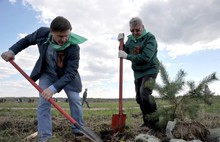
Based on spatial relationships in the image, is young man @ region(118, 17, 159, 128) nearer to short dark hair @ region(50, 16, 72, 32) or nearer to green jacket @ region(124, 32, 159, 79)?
green jacket @ region(124, 32, 159, 79)

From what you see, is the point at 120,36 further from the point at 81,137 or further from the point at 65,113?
the point at 81,137

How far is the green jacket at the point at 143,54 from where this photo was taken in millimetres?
4676

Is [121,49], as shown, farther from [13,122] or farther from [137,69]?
[13,122]

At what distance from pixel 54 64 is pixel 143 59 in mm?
1316

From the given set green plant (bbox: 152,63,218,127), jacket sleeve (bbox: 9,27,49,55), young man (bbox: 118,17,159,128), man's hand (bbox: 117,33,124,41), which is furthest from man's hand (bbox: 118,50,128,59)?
jacket sleeve (bbox: 9,27,49,55)

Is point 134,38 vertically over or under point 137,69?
over

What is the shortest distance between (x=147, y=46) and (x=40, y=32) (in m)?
1.56

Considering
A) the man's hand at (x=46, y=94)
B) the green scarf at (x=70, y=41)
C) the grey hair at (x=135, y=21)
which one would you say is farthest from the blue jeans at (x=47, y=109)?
the grey hair at (x=135, y=21)

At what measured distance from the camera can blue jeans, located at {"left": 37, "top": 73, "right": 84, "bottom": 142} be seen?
4.03 meters

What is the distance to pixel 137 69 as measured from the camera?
195 inches

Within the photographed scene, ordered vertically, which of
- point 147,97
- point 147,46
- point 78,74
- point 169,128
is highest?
point 147,46

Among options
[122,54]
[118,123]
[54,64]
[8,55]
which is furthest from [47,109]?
[122,54]

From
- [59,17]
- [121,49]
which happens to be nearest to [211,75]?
[121,49]

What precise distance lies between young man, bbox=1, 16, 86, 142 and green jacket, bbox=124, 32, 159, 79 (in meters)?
0.97
